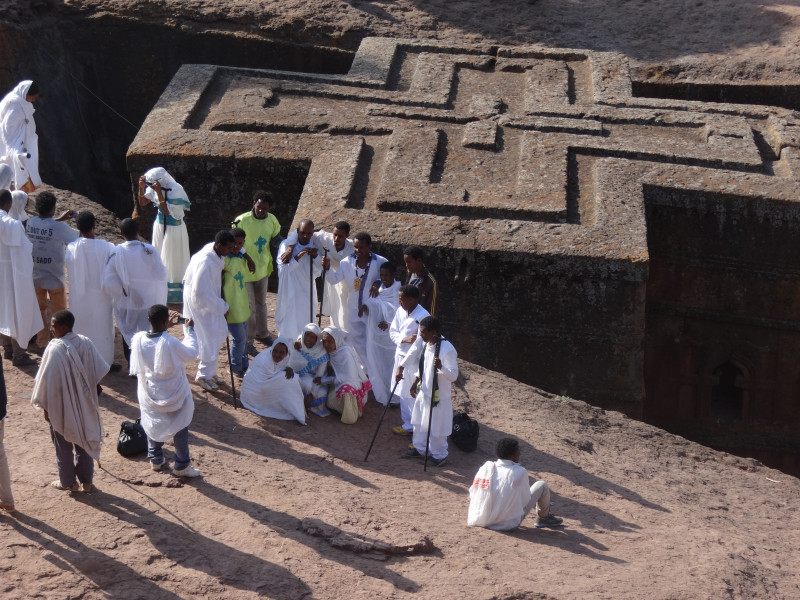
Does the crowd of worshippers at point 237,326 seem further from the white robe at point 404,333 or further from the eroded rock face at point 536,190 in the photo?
the eroded rock face at point 536,190

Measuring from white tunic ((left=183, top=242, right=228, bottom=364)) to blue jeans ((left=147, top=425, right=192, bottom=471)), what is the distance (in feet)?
4.39

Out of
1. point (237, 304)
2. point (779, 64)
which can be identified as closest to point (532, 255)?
point (237, 304)

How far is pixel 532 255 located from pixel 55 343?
4194 mm

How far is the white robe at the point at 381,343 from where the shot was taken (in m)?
8.02

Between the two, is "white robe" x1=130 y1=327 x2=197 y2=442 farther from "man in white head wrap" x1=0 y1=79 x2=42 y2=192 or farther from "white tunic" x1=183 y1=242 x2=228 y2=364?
"man in white head wrap" x1=0 y1=79 x2=42 y2=192

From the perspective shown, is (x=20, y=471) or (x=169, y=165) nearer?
(x=20, y=471)

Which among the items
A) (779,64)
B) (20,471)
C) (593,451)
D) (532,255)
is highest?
(779,64)

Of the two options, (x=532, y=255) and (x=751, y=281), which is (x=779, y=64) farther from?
(x=532, y=255)

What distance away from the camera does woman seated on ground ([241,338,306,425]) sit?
7426 millimetres

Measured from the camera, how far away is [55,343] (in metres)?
5.83

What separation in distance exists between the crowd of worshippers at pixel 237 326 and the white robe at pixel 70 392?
0.04ft

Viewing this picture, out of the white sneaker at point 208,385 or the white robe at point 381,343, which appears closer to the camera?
the white sneaker at point 208,385

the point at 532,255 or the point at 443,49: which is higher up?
the point at 443,49

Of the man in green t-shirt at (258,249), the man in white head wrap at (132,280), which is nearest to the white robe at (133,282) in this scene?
the man in white head wrap at (132,280)
